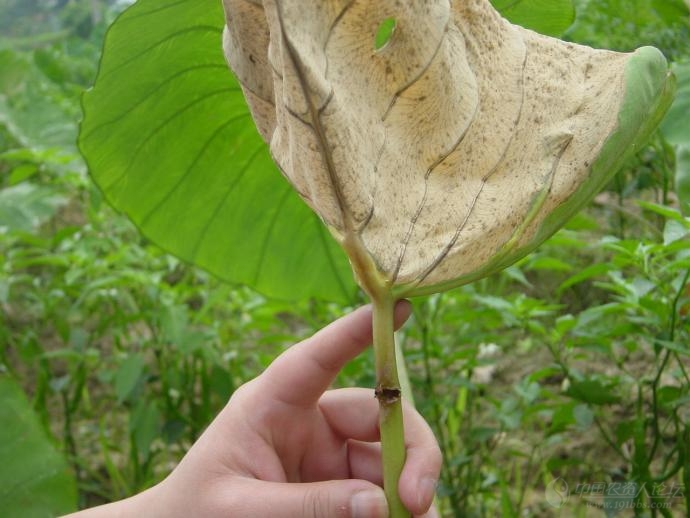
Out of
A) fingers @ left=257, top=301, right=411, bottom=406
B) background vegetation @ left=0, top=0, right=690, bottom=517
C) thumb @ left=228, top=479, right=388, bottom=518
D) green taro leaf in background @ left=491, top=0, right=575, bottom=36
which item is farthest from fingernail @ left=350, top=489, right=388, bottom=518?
green taro leaf in background @ left=491, top=0, right=575, bottom=36

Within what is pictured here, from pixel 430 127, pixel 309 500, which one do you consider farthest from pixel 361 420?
pixel 430 127

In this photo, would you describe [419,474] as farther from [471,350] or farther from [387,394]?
[471,350]

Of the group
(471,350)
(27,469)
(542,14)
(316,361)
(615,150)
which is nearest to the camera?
(615,150)

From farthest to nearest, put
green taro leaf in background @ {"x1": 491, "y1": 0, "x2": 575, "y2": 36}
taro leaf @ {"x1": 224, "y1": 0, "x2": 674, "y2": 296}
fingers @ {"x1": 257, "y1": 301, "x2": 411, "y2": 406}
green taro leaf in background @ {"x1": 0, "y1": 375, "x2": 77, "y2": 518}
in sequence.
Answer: green taro leaf in background @ {"x1": 0, "y1": 375, "x2": 77, "y2": 518}
green taro leaf in background @ {"x1": 491, "y1": 0, "x2": 575, "y2": 36}
fingers @ {"x1": 257, "y1": 301, "x2": 411, "y2": 406}
taro leaf @ {"x1": 224, "y1": 0, "x2": 674, "y2": 296}

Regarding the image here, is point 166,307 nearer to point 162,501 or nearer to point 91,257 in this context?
point 91,257

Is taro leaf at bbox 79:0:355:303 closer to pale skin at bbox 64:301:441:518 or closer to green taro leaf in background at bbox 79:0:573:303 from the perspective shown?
green taro leaf in background at bbox 79:0:573:303

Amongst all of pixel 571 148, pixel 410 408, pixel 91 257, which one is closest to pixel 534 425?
pixel 91 257
